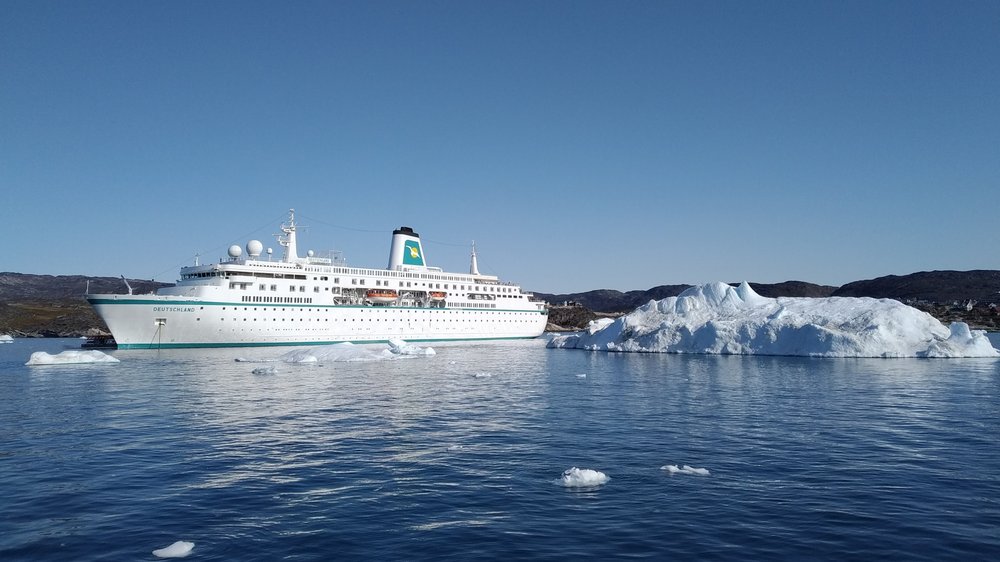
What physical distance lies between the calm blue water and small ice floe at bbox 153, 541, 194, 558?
17 centimetres

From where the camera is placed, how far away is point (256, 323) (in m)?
56.6

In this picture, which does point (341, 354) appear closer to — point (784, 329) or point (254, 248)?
point (254, 248)

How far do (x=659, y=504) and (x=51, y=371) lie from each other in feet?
124

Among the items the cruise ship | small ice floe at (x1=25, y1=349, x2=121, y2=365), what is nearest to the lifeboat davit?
the cruise ship

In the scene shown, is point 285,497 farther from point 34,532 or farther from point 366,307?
point 366,307

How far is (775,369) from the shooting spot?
119 feet

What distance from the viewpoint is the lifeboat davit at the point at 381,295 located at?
2633 inches

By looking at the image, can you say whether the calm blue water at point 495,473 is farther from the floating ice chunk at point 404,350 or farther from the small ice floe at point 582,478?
the floating ice chunk at point 404,350

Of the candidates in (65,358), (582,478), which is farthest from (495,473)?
(65,358)

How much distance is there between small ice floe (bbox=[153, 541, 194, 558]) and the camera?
8.50 meters

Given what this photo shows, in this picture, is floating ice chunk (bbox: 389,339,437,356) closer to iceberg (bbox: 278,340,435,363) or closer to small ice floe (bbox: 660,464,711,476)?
iceberg (bbox: 278,340,435,363)

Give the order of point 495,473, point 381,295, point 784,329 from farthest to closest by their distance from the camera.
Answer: point 381,295
point 784,329
point 495,473

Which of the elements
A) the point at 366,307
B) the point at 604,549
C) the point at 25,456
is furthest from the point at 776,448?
the point at 366,307

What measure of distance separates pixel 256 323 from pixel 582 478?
50.5 metres
